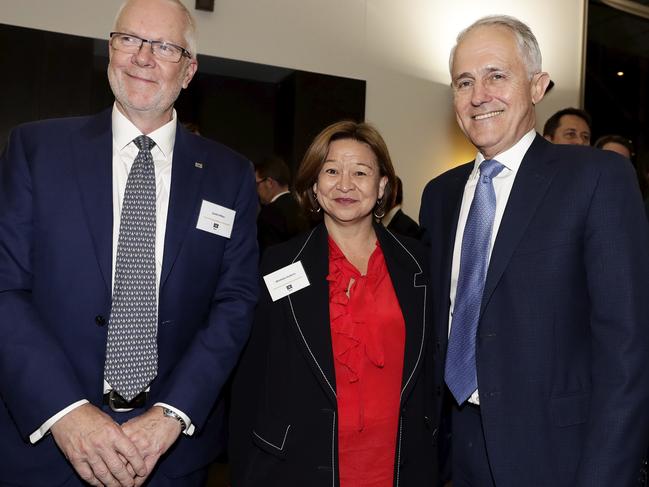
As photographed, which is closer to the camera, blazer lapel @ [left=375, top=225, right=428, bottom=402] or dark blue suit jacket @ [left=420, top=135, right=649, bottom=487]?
dark blue suit jacket @ [left=420, top=135, right=649, bottom=487]

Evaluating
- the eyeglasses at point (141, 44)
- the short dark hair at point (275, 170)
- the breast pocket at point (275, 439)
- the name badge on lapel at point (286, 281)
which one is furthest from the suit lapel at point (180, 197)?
the short dark hair at point (275, 170)

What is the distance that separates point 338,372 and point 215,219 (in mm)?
675

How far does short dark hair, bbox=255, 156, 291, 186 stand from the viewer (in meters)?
5.03

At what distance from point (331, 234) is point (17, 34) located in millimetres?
3355

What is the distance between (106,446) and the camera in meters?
1.57

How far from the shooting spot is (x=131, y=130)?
188cm

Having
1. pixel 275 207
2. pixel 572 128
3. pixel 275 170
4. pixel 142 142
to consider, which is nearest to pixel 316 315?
pixel 142 142

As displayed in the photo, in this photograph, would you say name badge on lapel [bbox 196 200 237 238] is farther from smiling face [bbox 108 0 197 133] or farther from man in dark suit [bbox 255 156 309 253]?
man in dark suit [bbox 255 156 309 253]

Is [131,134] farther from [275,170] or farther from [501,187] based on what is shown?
[275,170]

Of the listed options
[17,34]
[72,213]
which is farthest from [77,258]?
[17,34]

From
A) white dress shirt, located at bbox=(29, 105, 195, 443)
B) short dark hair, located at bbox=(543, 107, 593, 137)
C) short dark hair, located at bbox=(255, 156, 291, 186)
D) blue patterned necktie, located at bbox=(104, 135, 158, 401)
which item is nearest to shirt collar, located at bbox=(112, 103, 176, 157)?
white dress shirt, located at bbox=(29, 105, 195, 443)

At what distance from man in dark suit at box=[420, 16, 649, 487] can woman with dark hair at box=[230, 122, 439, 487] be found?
0.81ft

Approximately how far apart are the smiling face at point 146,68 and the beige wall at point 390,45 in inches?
125

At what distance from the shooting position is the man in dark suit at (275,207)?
455 cm
